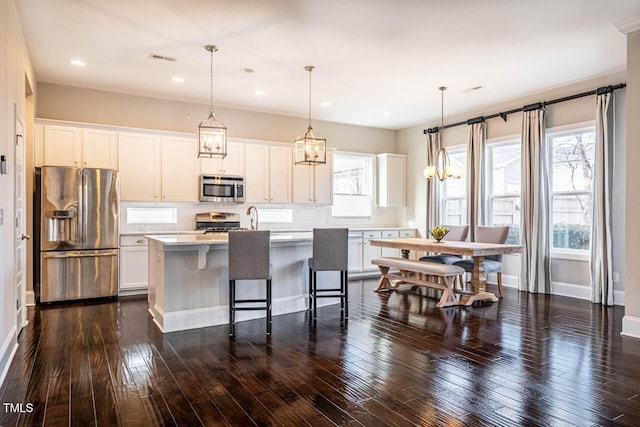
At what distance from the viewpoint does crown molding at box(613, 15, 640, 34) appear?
382cm

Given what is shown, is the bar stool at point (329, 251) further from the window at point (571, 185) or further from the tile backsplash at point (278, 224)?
the window at point (571, 185)

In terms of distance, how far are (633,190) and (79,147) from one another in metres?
6.53

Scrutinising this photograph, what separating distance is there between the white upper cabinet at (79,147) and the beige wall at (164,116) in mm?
364

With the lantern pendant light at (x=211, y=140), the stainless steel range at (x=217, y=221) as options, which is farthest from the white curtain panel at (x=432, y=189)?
the lantern pendant light at (x=211, y=140)

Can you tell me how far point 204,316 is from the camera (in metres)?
4.22

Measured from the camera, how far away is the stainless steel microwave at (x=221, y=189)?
21.2 feet

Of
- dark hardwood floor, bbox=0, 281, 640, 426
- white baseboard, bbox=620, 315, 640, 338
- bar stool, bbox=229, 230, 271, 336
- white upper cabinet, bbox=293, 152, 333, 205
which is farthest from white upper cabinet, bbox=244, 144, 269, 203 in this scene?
white baseboard, bbox=620, 315, 640, 338

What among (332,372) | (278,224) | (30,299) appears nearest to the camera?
(332,372)

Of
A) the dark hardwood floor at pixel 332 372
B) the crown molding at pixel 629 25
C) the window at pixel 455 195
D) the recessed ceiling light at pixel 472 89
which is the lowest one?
the dark hardwood floor at pixel 332 372

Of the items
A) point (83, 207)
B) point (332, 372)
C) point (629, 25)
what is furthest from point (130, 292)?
point (629, 25)

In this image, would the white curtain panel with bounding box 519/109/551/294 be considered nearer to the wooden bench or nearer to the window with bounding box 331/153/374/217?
the wooden bench

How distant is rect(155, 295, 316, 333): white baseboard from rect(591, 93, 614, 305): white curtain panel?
12.7 feet

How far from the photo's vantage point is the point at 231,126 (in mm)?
7055

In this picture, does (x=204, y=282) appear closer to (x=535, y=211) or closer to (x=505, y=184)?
(x=535, y=211)
